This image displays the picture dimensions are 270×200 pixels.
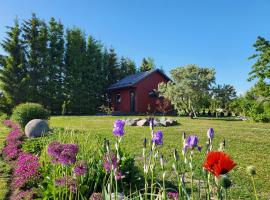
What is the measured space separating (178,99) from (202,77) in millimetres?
2673

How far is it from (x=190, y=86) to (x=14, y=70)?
694 inches

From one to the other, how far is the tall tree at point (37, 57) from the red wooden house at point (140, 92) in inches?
312

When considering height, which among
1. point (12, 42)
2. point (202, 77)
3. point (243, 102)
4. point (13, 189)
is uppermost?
Result: point (12, 42)

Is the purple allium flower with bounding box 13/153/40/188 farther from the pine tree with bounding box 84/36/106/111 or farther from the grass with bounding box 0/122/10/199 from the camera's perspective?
the pine tree with bounding box 84/36/106/111

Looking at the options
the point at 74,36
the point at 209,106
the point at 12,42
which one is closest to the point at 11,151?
the point at 12,42

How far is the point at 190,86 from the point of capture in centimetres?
2323

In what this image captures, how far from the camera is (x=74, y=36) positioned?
3328 cm

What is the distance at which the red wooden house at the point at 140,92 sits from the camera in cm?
3083

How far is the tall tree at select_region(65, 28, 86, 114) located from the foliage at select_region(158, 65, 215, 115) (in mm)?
11650

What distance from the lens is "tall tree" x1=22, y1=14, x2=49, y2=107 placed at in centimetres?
2992

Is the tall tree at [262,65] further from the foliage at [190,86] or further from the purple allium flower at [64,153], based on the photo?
the foliage at [190,86]

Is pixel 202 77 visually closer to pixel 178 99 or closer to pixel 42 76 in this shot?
pixel 178 99

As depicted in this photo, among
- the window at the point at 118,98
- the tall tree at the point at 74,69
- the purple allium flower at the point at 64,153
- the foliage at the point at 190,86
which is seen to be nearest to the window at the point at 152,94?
the window at the point at 118,98

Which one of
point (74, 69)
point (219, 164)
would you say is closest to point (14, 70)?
point (74, 69)
